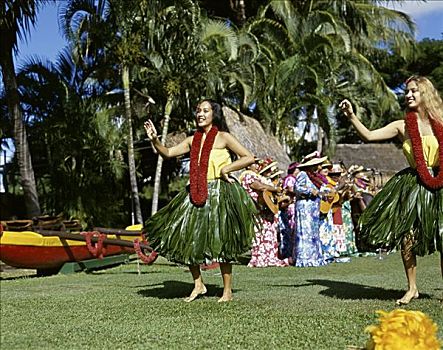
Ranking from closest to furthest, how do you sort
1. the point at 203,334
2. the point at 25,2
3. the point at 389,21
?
the point at 203,334
the point at 25,2
the point at 389,21

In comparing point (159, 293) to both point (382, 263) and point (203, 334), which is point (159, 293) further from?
point (382, 263)

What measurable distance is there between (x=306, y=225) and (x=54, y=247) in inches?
142

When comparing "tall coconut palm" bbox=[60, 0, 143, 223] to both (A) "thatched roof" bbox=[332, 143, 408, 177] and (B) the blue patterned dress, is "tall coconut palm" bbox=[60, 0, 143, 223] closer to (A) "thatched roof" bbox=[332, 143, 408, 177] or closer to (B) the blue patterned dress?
(B) the blue patterned dress

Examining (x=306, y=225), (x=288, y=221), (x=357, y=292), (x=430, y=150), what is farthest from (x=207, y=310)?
(x=288, y=221)

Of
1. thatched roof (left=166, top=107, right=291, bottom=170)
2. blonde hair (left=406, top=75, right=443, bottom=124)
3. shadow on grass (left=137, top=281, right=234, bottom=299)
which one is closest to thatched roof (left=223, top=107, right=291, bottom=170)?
thatched roof (left=166, top=107, right=291, bottom=170)

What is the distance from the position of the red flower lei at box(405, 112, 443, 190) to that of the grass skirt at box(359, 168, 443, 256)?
0.06m

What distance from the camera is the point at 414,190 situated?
5.40 m

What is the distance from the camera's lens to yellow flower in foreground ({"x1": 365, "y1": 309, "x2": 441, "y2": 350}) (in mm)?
2557

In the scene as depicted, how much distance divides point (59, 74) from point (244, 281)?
33.0 ft

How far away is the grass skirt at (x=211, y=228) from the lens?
5.72m

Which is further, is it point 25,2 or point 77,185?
point 77,185

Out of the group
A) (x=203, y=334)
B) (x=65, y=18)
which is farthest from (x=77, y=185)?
(x=203, y=334)

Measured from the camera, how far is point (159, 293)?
21.8ft

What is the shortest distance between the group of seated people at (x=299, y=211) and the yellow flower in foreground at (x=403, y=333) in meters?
7.08
